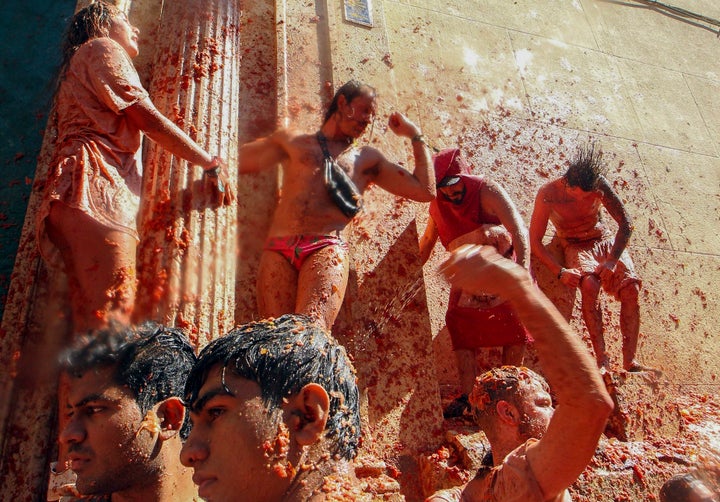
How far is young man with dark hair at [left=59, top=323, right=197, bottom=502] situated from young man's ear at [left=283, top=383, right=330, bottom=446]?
663mm

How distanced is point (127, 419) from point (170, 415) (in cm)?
15

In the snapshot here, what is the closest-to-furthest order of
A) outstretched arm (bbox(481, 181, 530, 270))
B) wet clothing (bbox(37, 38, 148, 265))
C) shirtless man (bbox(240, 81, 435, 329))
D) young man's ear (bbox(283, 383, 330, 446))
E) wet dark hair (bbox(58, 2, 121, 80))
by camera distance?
young man's ear (bbox(283, 383, 330, 446)) < wet clothing (bbox(37, 38, 148, 265)) < wet dark hair (bbox(58, 2, 121, 80)) < shirtless man (bbox(240, 81, 435, 329)) < outstretched arm (bbox(481, 181, 530, 270))

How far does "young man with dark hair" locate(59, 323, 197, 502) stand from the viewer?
6.59 ft

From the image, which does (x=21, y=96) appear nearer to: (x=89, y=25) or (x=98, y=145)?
(x=89, y=25)

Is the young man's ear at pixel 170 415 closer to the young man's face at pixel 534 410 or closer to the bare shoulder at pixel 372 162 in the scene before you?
the young man's face at pixel 534 410

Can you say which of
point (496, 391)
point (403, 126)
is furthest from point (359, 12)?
point (496, 391)

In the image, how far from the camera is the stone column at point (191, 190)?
2877 mm

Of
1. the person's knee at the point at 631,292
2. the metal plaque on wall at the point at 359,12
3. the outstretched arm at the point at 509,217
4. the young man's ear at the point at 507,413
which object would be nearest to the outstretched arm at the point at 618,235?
the person's knee at the point at 631,292

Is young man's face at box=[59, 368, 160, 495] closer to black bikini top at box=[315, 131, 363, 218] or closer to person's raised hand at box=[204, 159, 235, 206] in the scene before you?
person's raised hand at box=[204, 159, 235, 206]

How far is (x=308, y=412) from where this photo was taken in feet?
5.57

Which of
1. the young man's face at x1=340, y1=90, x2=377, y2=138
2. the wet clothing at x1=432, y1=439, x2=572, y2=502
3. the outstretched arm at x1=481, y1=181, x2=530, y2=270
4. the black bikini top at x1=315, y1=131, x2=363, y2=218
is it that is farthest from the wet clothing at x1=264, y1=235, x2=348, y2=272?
the wet clothing at x1=432, y1=439, x2=572, y2=502

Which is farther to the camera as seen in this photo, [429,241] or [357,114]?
[429,241]

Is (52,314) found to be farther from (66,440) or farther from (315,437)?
(315,437)

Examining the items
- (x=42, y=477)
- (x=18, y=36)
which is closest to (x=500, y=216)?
→ (x=42, y=477)
